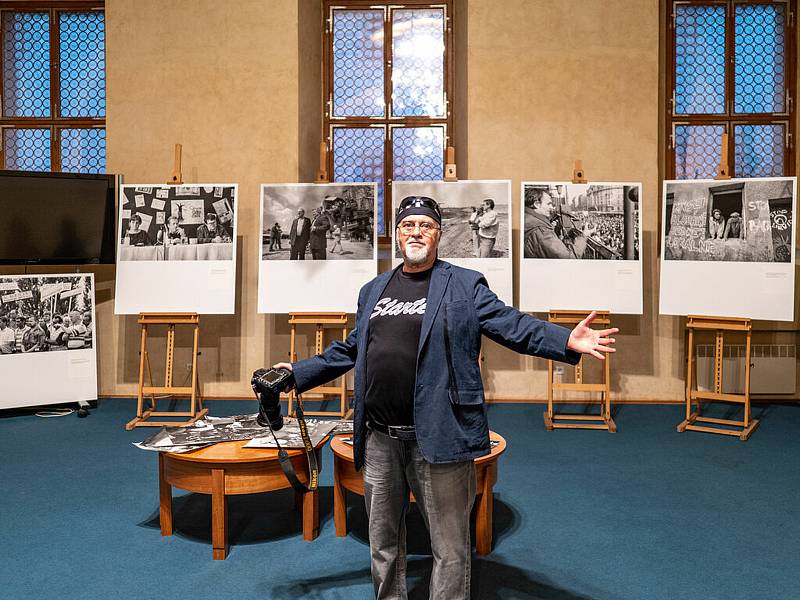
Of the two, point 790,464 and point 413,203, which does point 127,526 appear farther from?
point 790,464

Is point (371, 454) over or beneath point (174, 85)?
beneath

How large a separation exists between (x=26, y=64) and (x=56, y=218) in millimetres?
2078

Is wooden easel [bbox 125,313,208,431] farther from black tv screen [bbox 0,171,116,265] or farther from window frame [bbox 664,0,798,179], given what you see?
window frame [bbox 664,0,798,179]

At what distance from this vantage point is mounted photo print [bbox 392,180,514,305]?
5.82 m

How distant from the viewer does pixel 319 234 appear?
5.94 m

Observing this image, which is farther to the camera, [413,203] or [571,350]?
[413,203]

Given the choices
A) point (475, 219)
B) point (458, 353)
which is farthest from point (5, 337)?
point (458, 353)

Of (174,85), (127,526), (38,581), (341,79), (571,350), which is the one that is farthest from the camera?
(341,79)

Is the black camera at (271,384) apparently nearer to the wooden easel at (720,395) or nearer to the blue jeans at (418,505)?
the blue jeans at (418,505)

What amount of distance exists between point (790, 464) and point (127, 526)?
12.9ft

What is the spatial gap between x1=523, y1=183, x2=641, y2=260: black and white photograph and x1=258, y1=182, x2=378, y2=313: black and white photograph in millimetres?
1301

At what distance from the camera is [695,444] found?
509 centimetres

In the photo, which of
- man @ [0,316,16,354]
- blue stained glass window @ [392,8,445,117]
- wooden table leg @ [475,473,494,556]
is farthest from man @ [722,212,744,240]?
man @ [0,316,16,354]

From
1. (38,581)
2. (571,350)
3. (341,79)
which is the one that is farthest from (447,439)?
(341,79)
